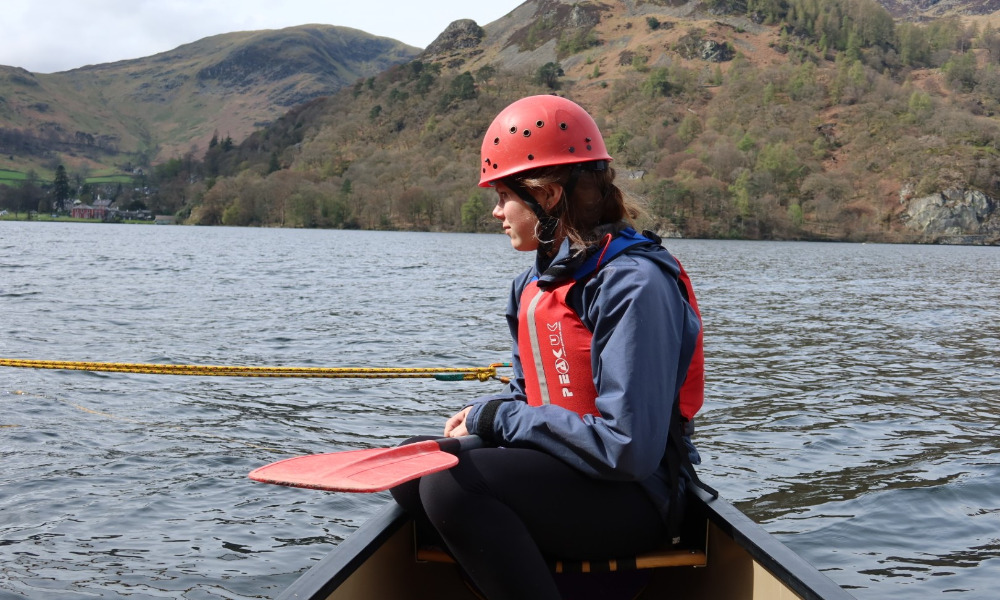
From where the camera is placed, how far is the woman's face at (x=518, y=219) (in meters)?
2.83

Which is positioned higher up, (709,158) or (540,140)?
(709,158)

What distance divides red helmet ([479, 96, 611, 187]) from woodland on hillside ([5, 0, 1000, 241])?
375 ft

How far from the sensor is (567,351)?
2.63 metres

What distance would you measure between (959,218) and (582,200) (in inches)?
5693

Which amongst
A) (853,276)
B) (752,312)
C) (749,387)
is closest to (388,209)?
(853,276)

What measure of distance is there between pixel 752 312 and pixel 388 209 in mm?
126099

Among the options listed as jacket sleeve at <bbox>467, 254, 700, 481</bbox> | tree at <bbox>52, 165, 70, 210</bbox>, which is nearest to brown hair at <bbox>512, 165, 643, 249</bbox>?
jacket sleeve at <bbox>467, 254, 700, 481</bbox>

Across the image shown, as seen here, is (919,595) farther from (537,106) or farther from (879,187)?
(879,187)

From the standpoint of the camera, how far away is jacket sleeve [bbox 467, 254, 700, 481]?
236 cm

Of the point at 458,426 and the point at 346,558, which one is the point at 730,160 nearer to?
the point at 458,426

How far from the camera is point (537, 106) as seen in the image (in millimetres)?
2875

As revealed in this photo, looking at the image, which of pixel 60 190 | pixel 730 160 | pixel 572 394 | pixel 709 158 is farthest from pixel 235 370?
pixel 60 190

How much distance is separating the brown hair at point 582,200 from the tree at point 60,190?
19967 centimetres

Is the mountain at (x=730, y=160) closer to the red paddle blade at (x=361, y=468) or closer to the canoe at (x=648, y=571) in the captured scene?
the canoe at (x=648, y=571)
